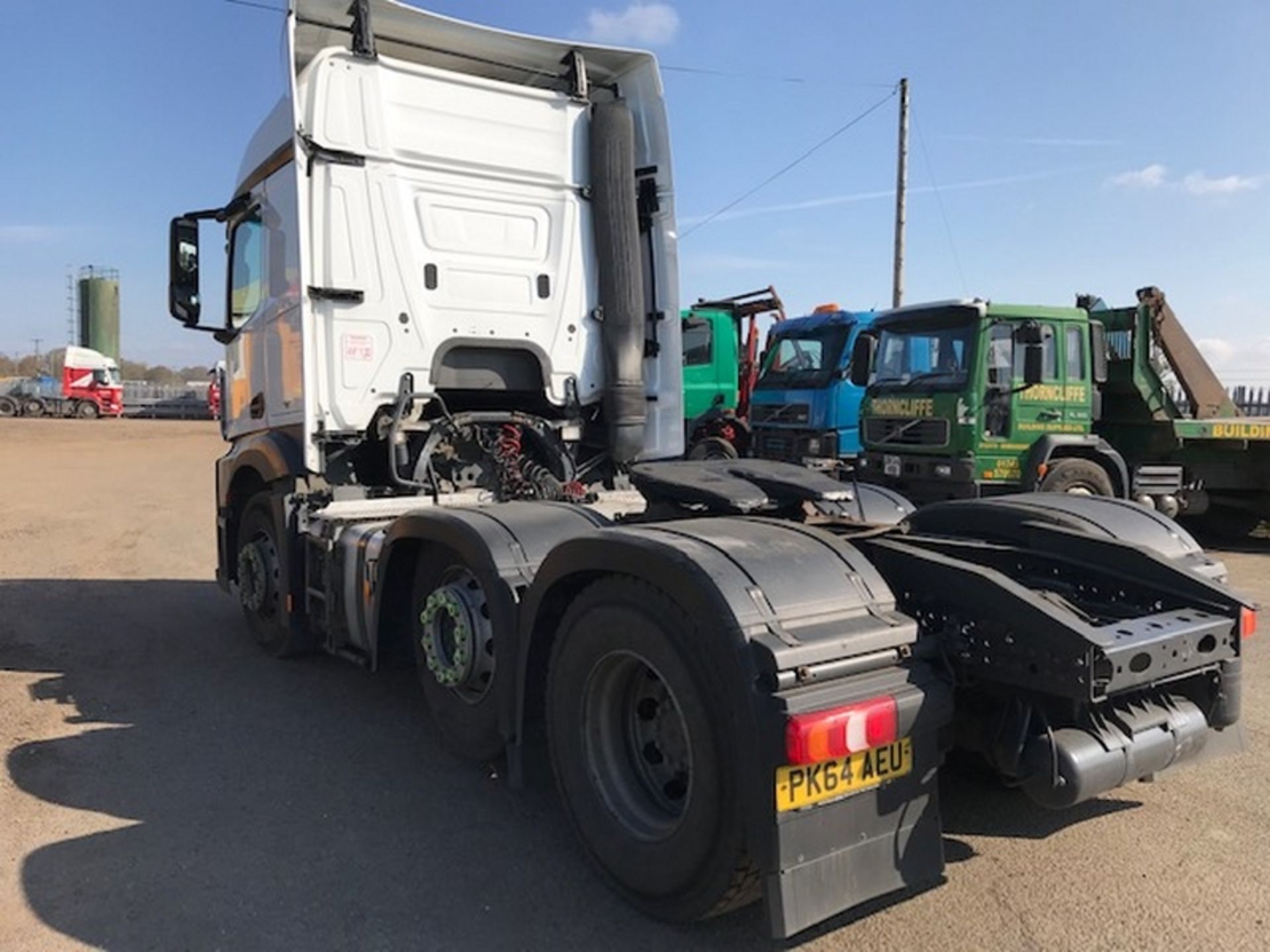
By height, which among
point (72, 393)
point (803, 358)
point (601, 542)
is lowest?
point (601, 542)

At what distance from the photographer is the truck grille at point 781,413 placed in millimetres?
13391

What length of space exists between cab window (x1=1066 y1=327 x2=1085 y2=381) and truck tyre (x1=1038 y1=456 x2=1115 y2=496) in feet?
2.90

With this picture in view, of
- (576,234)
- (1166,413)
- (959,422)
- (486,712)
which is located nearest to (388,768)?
(486,712)

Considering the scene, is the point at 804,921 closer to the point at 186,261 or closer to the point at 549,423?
the point at 549,423

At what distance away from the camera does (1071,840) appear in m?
3.59

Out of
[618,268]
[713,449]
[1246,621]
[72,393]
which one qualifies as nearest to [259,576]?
[618,268]

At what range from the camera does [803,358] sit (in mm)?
13789

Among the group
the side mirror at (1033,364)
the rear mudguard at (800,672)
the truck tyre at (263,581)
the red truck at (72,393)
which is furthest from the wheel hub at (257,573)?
the red truck at (72,393)

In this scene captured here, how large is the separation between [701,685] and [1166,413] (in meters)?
10.9

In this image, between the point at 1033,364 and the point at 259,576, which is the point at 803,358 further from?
the point at 259,576

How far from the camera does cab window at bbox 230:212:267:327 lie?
20.2 ft

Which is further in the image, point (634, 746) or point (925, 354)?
point (925, 354)

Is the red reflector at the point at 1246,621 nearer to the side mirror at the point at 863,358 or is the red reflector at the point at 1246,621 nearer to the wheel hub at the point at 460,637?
the wheel hub at the point at 460,637

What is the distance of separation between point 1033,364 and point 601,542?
8001 millimetres
